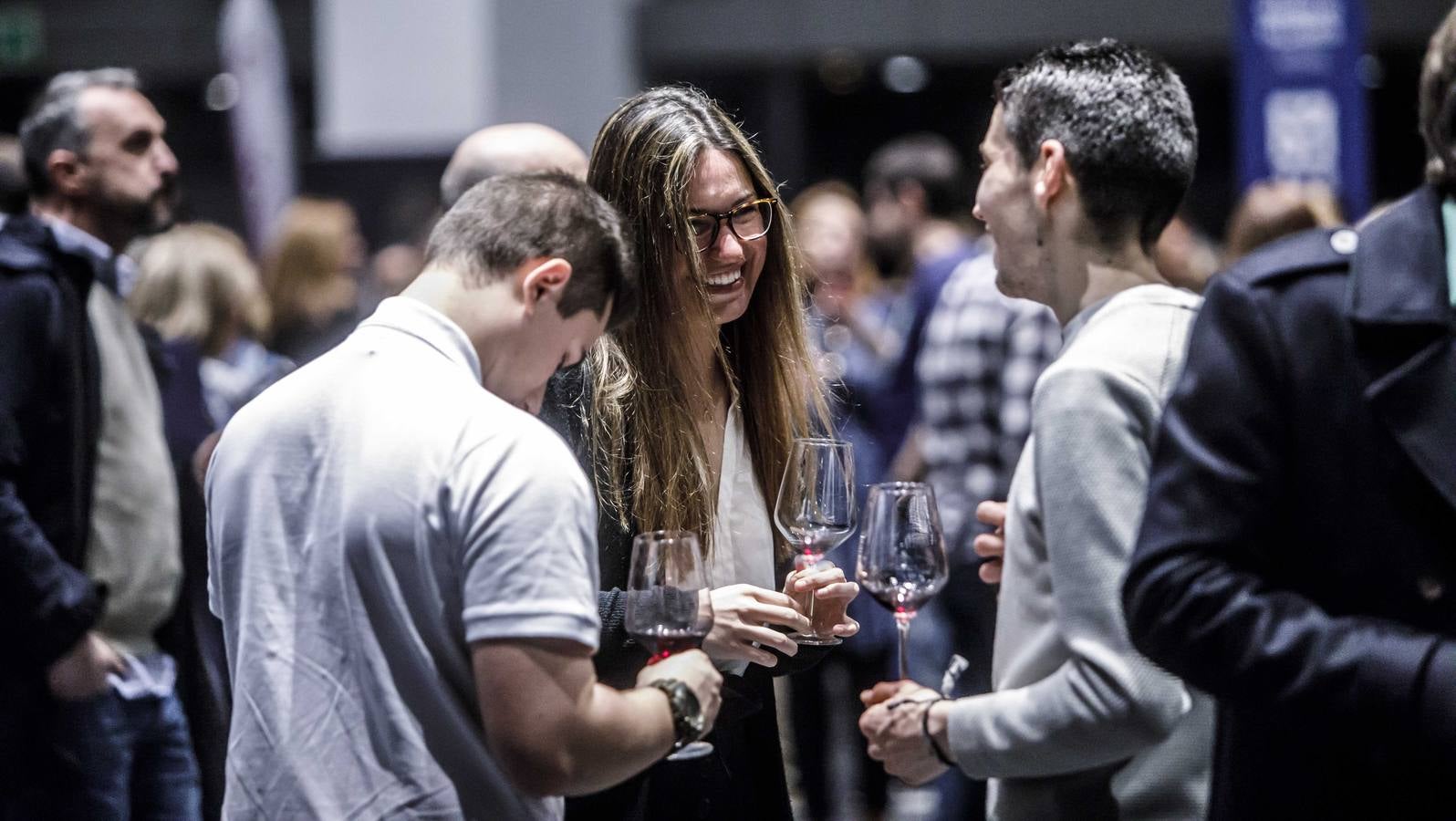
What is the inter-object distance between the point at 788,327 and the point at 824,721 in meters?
3.22

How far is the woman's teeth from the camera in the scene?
94.3 inches

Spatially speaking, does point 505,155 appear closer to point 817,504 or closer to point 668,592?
point 817,504

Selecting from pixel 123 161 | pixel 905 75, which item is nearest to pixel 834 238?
pixel 123 161

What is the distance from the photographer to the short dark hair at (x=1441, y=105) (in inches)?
59.1

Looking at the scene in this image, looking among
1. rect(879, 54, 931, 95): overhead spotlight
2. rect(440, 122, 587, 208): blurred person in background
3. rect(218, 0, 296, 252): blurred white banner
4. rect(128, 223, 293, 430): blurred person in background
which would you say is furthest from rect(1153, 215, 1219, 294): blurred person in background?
rect(879, 54, 931, 95): overhead spotlight

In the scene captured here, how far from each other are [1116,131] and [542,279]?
0.81 metres

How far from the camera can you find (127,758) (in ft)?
10.5

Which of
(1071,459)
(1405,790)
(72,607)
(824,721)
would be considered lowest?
(824,721)

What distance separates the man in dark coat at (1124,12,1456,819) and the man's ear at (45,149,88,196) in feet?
9.02

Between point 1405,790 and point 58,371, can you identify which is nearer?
point 1405,790

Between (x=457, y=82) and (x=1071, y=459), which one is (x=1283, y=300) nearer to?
(x=1071, y=459)

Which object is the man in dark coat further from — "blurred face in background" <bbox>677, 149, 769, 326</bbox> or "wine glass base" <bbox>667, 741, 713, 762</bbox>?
"blurred face in background" <bbox>677, 149, 769, 326</bbox>

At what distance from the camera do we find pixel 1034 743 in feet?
6.13

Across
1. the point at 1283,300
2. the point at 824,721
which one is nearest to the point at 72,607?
the point at 1283,300
